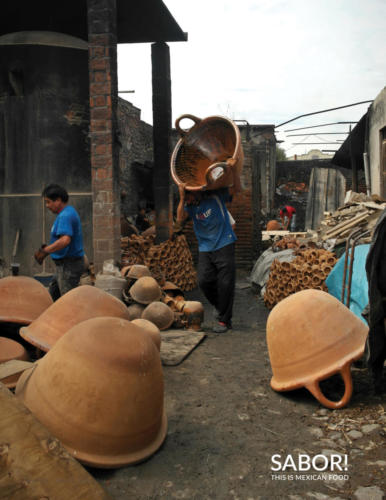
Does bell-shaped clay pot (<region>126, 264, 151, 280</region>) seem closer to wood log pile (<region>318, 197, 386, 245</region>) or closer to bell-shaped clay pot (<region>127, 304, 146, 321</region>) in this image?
bell-shaped clay pot (<region>127, 304, 146, 321</region>)

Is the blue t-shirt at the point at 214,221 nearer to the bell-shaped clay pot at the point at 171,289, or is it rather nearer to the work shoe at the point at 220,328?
the work shoe at the point at 220,328

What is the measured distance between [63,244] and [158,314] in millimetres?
1245

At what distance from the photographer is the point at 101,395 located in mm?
2285

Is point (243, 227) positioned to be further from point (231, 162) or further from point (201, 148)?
point (231, 162)

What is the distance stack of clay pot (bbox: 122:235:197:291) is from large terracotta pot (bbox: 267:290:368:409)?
13.6ft

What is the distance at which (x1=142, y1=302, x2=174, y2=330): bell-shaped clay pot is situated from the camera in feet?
16.3

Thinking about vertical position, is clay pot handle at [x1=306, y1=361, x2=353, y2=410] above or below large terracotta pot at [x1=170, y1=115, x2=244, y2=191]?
below

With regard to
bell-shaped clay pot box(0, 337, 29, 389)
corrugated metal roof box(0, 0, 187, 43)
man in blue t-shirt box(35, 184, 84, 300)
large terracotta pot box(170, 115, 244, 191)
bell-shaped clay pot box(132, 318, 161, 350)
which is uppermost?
corrugated metal roof box(0, 0, 187, 43)

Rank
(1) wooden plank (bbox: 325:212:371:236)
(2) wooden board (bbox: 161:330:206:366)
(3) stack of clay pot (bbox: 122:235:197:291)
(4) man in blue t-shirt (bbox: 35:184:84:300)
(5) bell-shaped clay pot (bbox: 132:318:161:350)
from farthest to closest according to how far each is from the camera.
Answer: (3) stack of clay pot (bbox: 122:235:197:291) < (1) wooden plank (bbox: 325:212:371:236) < (4) man in blue t-shirt (bbox: 35:184:84:300) < (2) wooden board (bbox: 161:330:206:366) < (5) bell-shaped clay pot (bbox: 132:318:161:350)

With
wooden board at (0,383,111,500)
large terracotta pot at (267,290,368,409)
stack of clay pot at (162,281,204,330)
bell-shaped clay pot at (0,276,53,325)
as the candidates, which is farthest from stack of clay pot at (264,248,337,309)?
wooden board at (0,383,111,500)

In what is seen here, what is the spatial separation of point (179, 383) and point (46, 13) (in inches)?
263

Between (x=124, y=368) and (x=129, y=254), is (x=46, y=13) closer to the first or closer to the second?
(x=129, y=254)

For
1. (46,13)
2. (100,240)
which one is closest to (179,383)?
(100,240)

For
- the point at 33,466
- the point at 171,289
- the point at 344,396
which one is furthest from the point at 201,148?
the point at 33,466
